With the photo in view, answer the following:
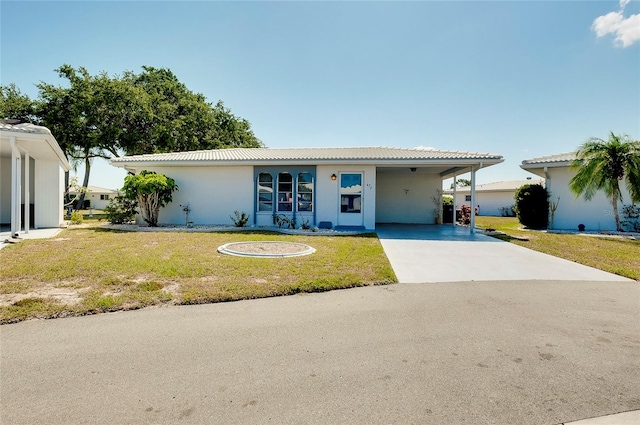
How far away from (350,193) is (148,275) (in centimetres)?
906

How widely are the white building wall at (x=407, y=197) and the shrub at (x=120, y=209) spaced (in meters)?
12.6

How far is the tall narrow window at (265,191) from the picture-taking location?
44.5ft

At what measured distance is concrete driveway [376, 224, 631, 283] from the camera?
19.2 ft

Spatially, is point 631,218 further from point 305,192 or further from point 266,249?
point 266,249

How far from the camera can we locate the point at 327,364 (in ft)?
8.95

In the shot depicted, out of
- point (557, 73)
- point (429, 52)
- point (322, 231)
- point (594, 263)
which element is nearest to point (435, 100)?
point (429, 52)

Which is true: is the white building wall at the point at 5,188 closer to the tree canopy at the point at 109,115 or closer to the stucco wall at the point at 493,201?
the tree canopy at the point at 109,115

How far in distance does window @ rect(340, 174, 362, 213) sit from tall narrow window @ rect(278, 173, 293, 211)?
2274mm

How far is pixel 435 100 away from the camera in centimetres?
1548

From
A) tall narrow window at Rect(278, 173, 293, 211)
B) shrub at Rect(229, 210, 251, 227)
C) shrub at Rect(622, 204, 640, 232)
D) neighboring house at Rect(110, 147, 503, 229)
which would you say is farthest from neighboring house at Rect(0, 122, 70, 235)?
shrub at Rect(622, 204, 640, 232)

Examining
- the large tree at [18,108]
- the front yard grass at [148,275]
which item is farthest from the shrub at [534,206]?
the large tree at [18,108]

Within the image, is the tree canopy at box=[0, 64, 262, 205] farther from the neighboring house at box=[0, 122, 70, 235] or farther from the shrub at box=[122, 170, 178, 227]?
the shrub at box=[122, 170, 178, 227]

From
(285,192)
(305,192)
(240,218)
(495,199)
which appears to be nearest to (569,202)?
(305,192)

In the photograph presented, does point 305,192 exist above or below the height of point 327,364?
above
